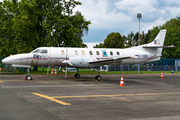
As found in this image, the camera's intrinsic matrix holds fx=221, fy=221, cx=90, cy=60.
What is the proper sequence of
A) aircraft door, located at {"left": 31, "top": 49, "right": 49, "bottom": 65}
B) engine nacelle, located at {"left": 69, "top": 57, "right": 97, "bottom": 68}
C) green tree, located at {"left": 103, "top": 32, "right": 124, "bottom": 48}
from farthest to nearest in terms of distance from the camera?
1. green tree, located at {"left": 103, "top": 32, "right": 124, "bottom": 48}
2. aircraft door, located at {"left": 31, "top": 49, "right": 49, "bottom": 65}
3. engine nacelle, located at {"left": 69, "top": 57, "right": 97, "bottom": 68}

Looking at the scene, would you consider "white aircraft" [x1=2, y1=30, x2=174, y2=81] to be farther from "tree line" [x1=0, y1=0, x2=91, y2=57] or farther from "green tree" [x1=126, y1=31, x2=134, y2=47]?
"green tree" [x1=126, y1=31, x2=134, y2=47]

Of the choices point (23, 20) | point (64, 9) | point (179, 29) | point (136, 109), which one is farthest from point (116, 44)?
point (136, 109)

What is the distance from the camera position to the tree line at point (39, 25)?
31.4 m

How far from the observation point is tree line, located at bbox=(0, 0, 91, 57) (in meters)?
31.4

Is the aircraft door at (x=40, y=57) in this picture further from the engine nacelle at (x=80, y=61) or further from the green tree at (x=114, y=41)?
the green tree at (x=114, y=41)

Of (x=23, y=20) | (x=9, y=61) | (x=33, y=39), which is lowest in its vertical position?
(x=9, y=61)

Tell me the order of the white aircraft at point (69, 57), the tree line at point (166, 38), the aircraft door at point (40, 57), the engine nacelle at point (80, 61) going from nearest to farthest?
the white aircraft at point (69, 57) < the engine nacelle at point (80, 61) < the aircraft door at point (40, 57) < the tree line at point (166, 38)

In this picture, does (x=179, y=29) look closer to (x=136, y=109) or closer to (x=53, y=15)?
(x=53, y=15)

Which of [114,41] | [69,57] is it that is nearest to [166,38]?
[114,41]

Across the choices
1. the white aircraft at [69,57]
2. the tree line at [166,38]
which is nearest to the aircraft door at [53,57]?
the white aircraft at [69,57]

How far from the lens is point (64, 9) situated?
35375 millimetres

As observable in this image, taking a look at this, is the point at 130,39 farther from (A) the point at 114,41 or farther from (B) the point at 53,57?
(B) the point at 53,57

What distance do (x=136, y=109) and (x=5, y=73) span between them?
78.8ft

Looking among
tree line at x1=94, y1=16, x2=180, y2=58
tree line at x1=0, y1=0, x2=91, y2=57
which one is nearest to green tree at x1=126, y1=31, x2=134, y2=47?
tree line at x1=94, y1=16, x2=180, y2=58
